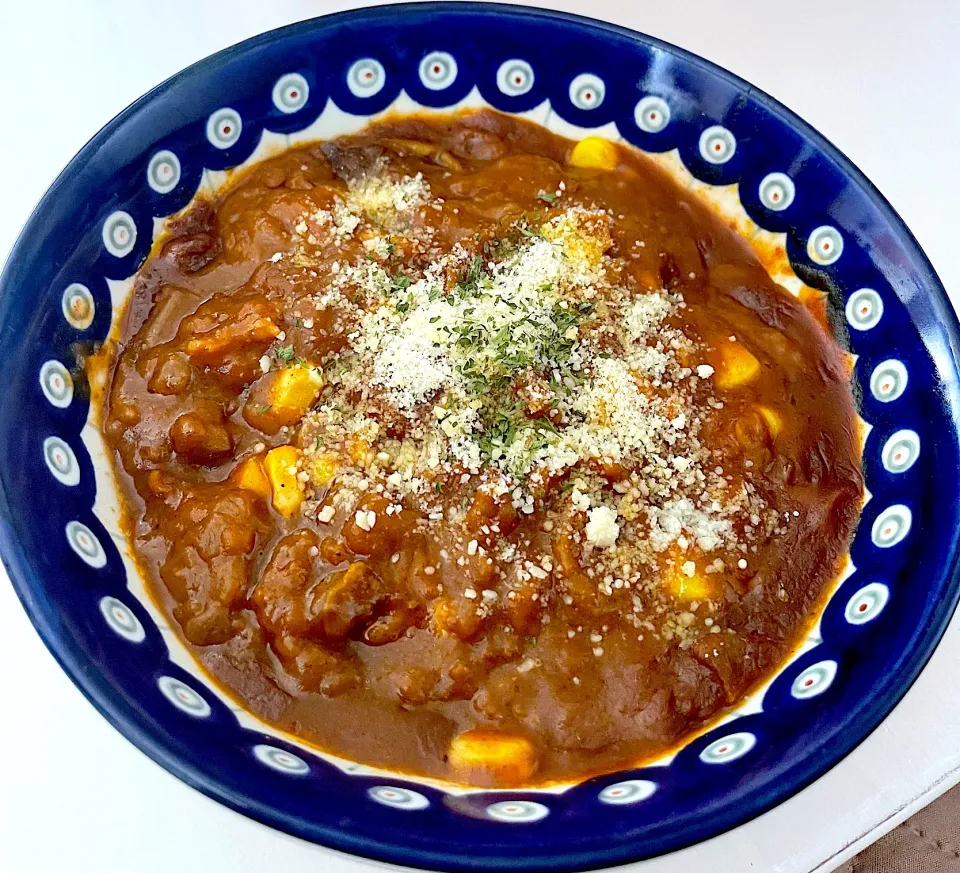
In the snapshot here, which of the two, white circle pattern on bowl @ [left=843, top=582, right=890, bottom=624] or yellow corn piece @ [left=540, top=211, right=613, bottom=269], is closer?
white circle pattern on bowl @ [left=843, top=582, right=890, bottom=624]

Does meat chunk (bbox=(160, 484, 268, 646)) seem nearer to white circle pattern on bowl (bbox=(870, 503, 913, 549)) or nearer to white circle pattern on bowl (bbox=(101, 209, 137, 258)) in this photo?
white circle pattern on bowl (bbox=(101, 209, 137, 258))

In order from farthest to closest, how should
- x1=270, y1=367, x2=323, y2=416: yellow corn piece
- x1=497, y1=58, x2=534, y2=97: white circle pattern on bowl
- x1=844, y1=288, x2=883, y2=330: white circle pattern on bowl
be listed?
x1=497, y1=58, x2=534, y2=97: white circle pattern on bowl < x1=844, y1=288, x2=883, y2=330: white circle pattern on bowl < x1=270, y1=367, x2=323, y2=416: yellow corn piece

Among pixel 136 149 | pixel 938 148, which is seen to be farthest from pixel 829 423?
pixel 136 149

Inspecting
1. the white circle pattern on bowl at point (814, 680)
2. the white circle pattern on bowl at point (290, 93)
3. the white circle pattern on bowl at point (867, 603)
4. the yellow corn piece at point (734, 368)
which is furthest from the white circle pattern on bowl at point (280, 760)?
the white circle pattern on bowl at point (290, 93)

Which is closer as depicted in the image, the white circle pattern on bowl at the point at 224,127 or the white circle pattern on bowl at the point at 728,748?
the white circle pattern on bowl at the point at 728,748

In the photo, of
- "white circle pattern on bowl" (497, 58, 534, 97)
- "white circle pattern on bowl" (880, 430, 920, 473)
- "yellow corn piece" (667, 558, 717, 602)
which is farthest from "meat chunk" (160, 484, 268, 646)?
"white circle pattern on bowl" (880, 430, 920, 473)

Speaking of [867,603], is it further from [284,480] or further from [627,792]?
[284,480]

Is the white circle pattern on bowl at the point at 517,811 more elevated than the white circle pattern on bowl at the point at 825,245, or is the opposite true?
the white circle pattern on bowl at the point at 825,245

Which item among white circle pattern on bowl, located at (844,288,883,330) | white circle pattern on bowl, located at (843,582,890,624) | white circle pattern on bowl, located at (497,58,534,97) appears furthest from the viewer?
white circle pattern on bowl, located at (497,58,534,97)

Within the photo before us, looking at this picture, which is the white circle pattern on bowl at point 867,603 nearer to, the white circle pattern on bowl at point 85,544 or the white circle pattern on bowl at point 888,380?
the white circle pattern on bowl at point 888,380
